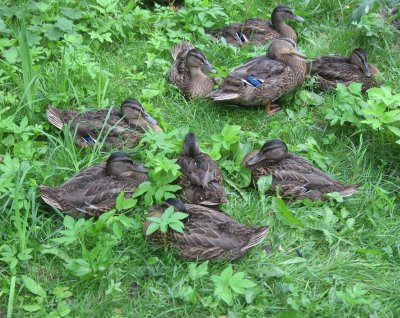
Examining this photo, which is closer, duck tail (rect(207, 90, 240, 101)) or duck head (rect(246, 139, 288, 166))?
duck head (rect(246, 139, 288, 166))

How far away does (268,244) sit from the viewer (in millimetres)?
4723

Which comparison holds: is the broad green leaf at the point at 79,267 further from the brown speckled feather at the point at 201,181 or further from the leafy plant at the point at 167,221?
the brown speckled feather at the point at 201,181

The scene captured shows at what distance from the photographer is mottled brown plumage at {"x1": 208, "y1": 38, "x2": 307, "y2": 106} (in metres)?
6.06

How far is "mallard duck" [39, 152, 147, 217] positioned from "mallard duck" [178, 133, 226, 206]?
13.8 inches

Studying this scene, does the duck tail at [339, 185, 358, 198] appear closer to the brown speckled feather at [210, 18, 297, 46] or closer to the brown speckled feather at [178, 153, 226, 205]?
the brown speckled feather at [178, 153, 226, 205]

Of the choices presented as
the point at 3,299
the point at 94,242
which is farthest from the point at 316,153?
the point at 3,299

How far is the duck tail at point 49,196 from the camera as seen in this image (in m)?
4.75

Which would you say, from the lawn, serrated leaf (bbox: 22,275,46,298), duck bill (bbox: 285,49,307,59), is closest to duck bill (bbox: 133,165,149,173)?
the lawn

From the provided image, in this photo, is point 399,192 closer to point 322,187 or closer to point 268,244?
point 322,187

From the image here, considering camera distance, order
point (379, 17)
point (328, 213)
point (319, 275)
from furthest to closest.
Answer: point (379, 17)
point (328, 213)
point (319, 275)

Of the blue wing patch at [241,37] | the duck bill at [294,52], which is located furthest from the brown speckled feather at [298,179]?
the blue wing patch at [241,37]

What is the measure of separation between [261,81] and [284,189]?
1.39 metres

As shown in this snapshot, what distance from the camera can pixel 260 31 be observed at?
7.08 metres

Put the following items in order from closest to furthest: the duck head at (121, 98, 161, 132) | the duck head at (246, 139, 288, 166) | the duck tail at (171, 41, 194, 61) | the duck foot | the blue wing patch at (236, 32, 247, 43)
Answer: the duck head at (246, 139, 288, 166) < the duck head at (121, 98, 161, 132) < the duck foot < the duck tail at (171, 41, 194, 61) < the blue wing patch at (236, 32, 247, 43)
